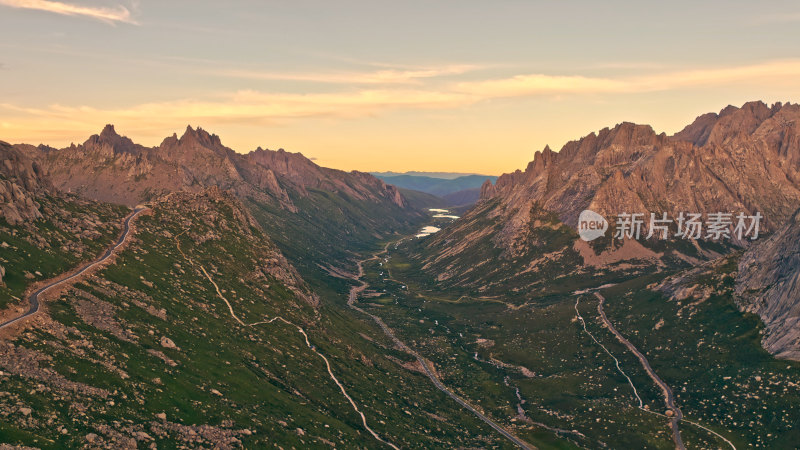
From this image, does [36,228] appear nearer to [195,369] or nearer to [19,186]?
[19,186]

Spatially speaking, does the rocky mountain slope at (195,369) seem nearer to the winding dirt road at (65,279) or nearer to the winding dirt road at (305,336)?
the winding dirt road at (305,336)

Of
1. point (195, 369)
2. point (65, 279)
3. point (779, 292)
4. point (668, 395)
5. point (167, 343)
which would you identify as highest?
point (65, 279)

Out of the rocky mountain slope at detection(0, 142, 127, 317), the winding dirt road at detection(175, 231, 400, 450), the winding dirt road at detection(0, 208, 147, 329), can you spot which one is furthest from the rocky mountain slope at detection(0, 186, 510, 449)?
the rocky mountain slope at detection(0, 142, 127, 317)

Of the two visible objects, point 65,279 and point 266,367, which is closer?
point 65,279

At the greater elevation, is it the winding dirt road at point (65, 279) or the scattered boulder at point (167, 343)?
the winding dirt road at point (65, 279)

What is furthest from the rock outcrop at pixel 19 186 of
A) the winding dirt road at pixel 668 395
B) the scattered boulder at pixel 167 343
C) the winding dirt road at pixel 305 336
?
the winding dirt road at pixel 668 395

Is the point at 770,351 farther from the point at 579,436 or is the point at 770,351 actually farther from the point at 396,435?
the point at 396,435

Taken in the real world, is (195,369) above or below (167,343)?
below

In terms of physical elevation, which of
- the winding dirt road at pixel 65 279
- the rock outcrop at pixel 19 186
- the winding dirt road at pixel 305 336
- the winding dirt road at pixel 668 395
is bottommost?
the winding dirt road at pixel 668 395

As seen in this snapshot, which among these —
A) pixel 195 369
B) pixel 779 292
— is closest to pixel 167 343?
pixel 195 369

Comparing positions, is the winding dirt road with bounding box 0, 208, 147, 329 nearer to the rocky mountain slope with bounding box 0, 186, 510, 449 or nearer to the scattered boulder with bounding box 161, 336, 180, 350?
the rocky mountain slope with bounding box 0, 186, 510, 449
